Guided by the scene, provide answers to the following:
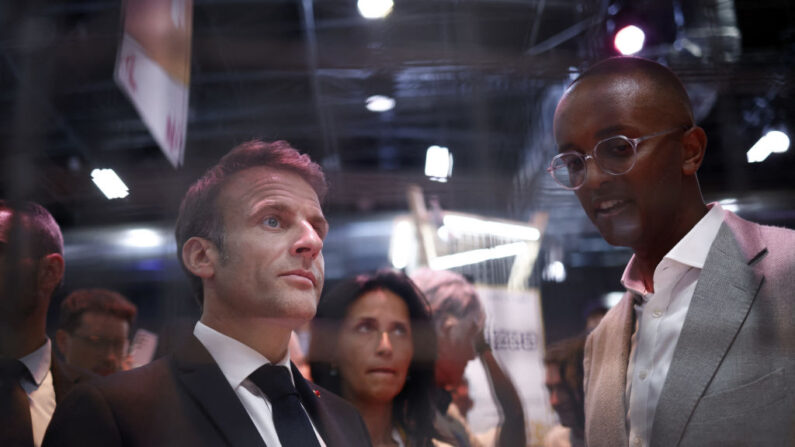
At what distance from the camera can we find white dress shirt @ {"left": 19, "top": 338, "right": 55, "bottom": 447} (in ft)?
4.10

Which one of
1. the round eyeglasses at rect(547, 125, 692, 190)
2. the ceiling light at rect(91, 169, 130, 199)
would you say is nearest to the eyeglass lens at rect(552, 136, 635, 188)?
the round eyeglasses at rect(547, 125, 692, 190)

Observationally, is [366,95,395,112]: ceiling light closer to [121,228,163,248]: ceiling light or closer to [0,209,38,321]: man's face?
→ [121,228,163,248]: ceiling light

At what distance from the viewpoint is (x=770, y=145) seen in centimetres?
187

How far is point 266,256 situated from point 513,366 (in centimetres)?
73

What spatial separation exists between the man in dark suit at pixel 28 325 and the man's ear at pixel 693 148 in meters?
1.35

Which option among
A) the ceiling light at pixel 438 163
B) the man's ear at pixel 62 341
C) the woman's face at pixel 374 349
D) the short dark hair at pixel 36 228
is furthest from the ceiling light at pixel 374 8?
the man's ear at pixel 62 341

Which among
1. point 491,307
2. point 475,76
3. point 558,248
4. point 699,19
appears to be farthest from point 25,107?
point 699,19

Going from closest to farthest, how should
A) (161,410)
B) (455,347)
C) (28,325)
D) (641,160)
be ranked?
(161,410), (28,325), (641,160), (455,347)

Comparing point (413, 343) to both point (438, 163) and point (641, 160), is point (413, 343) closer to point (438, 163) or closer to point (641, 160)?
point (438, 163)

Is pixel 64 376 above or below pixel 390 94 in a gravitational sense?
below

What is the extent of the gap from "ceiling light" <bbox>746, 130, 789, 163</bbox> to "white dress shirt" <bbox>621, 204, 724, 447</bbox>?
0.41 meters

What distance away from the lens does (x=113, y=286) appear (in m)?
1.38

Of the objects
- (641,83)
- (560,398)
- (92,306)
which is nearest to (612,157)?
(641,83)

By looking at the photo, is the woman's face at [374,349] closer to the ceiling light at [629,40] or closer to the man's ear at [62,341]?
the man's ear at [62,341]
